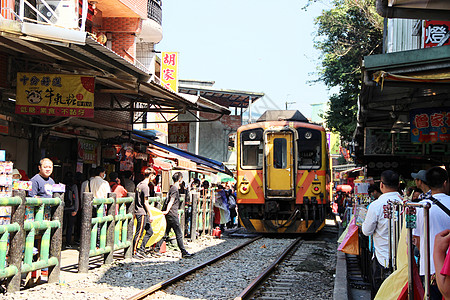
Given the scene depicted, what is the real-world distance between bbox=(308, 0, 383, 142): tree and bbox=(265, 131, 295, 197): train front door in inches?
282

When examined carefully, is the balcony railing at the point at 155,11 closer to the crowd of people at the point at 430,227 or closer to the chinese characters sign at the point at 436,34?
the chinese characters sign at the point at 436,34

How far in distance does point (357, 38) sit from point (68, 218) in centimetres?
1529

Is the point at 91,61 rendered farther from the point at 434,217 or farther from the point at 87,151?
the point at 434,217

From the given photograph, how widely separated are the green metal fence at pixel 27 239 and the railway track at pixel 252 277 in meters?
1.32

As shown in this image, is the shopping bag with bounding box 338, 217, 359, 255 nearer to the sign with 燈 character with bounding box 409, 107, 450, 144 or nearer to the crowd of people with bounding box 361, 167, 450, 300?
the crowd of people with bounding box 361, 167, 450, 300

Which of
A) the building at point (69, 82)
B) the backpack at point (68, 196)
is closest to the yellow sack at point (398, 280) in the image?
the building at point (69, 82)

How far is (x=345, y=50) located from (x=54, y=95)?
15513 mm

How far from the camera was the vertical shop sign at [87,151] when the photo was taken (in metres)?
13.4

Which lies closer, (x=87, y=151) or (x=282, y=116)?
(x=87, y=151)

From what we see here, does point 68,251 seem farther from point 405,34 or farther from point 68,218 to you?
point 405,34

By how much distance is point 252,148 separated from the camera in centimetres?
1595

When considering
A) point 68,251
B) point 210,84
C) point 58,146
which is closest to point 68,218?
point 68,251

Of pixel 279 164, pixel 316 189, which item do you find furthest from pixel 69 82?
pixel 316 189

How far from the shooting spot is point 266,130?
15.5m
